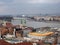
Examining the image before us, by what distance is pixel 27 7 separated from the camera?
1865 mm

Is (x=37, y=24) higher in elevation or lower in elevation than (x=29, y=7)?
lower

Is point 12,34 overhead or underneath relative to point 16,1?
underneath

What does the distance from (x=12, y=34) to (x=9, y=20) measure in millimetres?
187

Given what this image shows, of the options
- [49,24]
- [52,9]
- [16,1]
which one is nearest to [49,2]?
[52,9]

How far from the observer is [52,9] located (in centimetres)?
183

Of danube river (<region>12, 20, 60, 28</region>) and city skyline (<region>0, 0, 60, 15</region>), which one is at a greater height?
city skyline (<region>0, 0, 60, 15</region>)

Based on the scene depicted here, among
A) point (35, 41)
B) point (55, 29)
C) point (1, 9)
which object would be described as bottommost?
point (35, 41)

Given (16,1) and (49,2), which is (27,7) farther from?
(49,2)

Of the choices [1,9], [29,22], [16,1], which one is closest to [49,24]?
[29,22]

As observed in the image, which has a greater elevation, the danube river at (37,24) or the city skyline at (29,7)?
the city skyline at (29,7)

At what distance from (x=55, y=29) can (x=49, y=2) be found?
1.13 feet

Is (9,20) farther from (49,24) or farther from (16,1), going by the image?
(49,24)

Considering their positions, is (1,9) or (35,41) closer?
(35,41)

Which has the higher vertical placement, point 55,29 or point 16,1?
point 16,1
